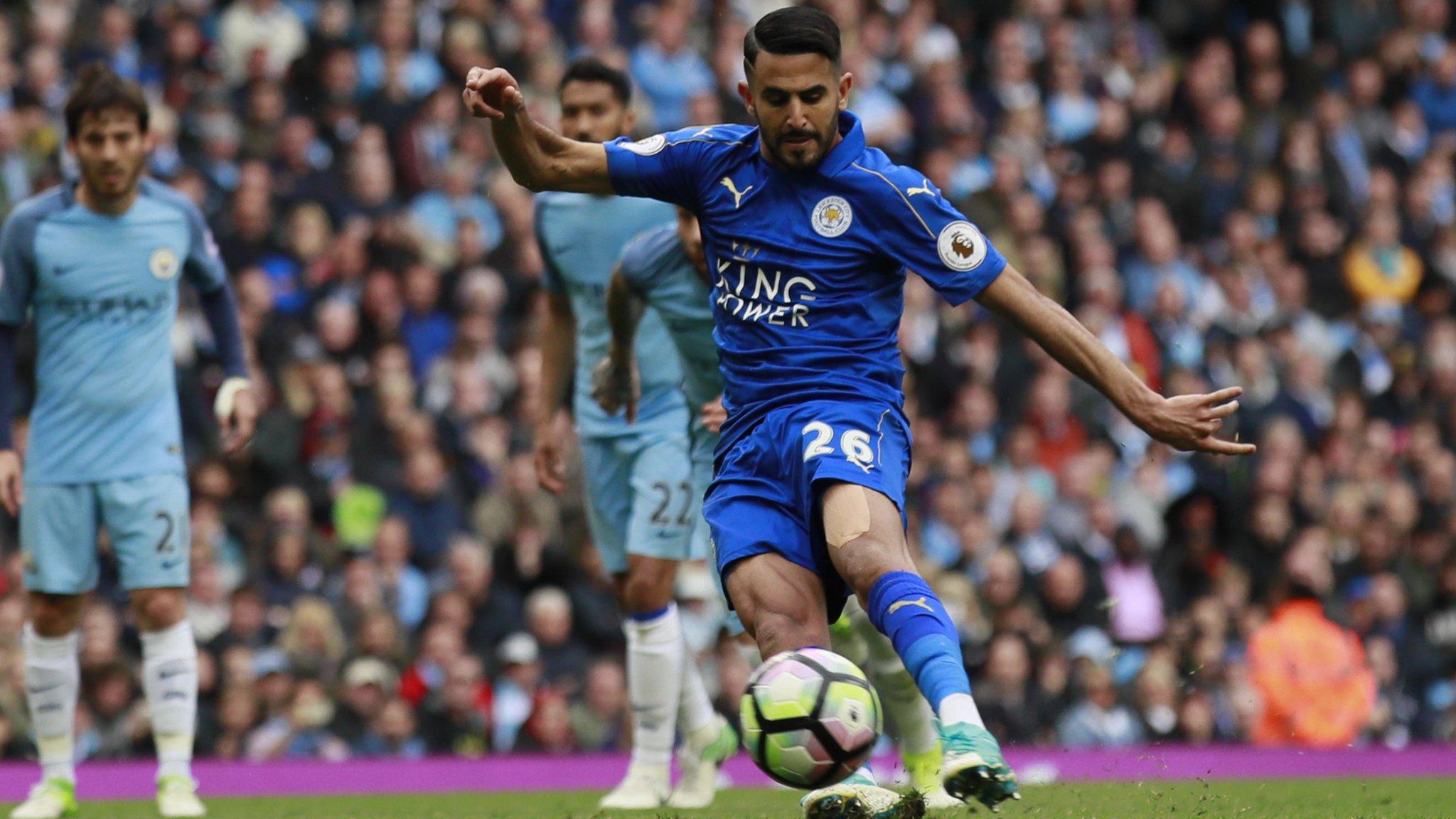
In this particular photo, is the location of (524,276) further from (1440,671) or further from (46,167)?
(1440,671)

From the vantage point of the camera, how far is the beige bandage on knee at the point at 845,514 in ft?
19.3

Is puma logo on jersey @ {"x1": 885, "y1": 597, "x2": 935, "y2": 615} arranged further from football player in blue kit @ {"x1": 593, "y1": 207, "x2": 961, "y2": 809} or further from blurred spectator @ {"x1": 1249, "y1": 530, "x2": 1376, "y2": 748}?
blurred spectator @ {"x1": 1249, "y1": 530, "x2": 1376, "y2": 748}

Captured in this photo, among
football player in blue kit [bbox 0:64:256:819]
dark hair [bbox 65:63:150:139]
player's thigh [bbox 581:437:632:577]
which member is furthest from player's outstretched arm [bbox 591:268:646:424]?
dark hair [bbox 65:63:150:139]

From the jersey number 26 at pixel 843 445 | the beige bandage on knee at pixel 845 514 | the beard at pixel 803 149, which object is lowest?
the beige bandage on knee at pixel 845 514

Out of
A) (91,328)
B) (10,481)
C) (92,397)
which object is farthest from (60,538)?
(91,328)

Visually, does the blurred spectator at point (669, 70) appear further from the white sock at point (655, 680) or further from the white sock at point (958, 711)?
the white sock at point (958, 711)

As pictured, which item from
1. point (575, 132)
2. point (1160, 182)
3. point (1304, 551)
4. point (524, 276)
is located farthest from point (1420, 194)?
point (575, 132)

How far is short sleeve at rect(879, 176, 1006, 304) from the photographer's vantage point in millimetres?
6027

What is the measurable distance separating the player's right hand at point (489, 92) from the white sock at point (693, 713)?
11.3ft

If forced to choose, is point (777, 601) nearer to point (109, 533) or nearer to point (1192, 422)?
point (1192, 422)

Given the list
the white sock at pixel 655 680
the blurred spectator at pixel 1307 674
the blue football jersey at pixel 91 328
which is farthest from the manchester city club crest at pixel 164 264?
the blurred spectator at pixel 1307 674

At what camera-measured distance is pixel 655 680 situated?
8.65 meters

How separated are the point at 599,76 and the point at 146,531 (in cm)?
255

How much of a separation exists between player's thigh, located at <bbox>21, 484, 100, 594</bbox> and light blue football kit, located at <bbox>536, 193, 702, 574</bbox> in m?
2.08
